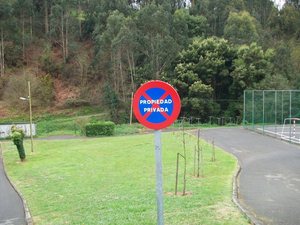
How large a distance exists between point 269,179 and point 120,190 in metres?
4.81

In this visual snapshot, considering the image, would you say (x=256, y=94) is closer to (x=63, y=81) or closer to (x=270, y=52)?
(x=270, y=52)

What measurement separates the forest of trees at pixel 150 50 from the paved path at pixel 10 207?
31058 millimetres

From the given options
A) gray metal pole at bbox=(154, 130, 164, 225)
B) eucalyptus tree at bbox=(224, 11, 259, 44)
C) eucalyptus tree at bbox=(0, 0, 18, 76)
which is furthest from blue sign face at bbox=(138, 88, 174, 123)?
eucalyptus tree at bbox=(0, 0, 18, 76)

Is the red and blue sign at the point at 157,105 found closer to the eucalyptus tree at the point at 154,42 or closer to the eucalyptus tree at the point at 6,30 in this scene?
the eucalyptus tree at the point at 154,42

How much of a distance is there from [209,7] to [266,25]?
29.2 ft

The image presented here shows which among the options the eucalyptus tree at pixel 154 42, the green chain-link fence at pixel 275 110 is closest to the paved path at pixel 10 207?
the green chain-link fence at pixel 275 110

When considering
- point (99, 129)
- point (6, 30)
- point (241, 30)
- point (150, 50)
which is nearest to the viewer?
point (99, 129)

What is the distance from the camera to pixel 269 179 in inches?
537

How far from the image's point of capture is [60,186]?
14.2 metres

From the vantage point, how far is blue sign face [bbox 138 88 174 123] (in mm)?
5707

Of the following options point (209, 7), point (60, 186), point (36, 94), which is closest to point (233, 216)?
point (60, 186)

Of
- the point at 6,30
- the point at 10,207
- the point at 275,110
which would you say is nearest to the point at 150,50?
the point at 275,110

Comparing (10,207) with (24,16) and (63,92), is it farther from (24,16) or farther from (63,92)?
(24,16)

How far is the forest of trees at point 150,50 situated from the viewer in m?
46.8
